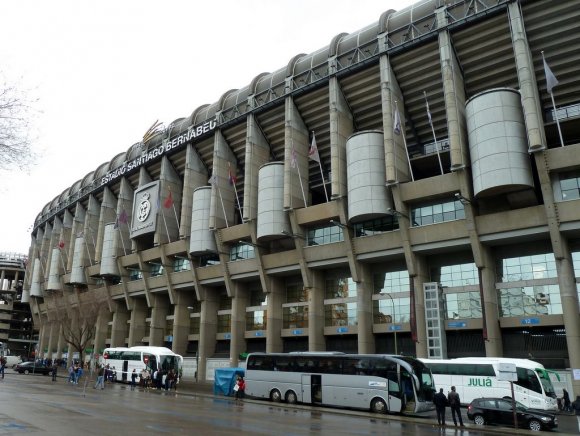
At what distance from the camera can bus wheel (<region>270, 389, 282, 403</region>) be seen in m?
33.8

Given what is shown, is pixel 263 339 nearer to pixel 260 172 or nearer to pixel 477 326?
pixel 260 172

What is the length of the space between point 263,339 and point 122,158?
39.7 meters

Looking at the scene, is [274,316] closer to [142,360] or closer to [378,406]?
[142,360]

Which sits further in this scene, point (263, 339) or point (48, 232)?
point (48, 232)

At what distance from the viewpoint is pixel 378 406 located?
92.7 feet

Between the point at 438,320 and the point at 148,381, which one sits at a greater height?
the point at 438,320

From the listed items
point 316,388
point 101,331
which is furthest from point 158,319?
point 316,388

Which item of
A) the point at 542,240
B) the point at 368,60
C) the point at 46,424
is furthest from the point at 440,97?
the point at 46,424

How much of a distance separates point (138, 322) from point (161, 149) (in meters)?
24.9

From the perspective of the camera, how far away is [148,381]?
4500cm

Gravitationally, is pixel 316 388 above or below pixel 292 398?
above

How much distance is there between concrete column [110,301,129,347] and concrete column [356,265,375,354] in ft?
142

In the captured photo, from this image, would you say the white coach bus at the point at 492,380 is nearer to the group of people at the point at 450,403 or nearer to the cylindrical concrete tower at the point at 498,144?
the group of people at the point at 450,403

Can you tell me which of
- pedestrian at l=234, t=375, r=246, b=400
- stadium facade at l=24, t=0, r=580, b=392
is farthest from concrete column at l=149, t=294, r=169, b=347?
pedestrian at l=234, t=375, r=246, b=400
